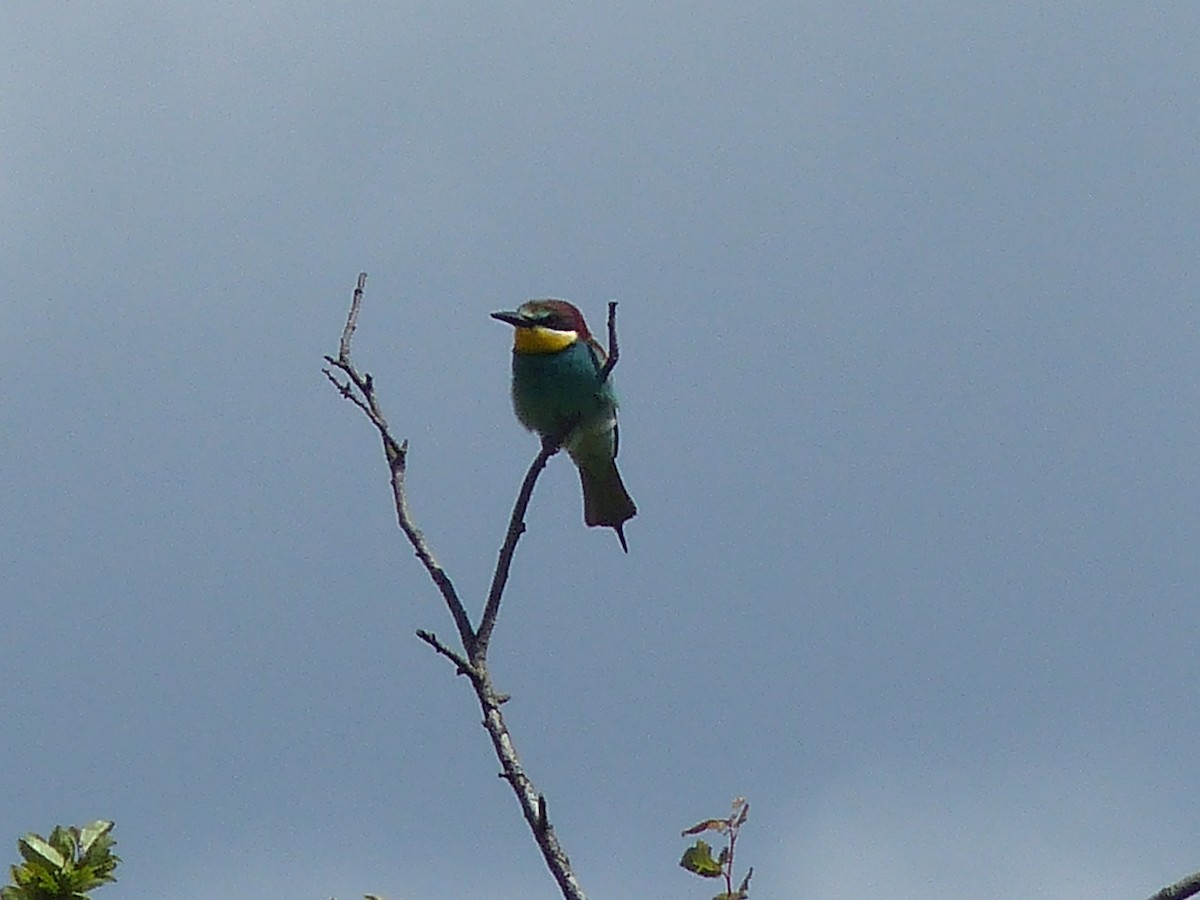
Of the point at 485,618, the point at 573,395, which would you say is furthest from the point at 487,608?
the point at 573,395

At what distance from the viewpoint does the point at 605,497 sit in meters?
9.00

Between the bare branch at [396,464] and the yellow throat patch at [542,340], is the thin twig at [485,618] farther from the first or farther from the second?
the yellow throat patch at [542,340]

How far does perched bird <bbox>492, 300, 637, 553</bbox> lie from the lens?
27.0 feet

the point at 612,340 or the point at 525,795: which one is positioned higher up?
the point at 612,340

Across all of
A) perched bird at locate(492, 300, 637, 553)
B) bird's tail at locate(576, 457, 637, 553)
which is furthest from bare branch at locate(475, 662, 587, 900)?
bird's tail at locate(576, 457, 637, 553)

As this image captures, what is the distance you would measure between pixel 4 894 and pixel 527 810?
972 millimetres

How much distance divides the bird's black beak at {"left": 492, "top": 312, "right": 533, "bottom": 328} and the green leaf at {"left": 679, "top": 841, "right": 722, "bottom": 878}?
5288 millimetres

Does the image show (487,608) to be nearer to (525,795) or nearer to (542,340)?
(525,795)

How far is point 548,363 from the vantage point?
8352mm

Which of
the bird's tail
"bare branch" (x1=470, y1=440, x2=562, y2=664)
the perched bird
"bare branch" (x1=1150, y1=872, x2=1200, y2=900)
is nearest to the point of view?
"bare branch" (x1=1150, y1=872, x2=1200, y2=900)

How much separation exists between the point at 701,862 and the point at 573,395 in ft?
15.8

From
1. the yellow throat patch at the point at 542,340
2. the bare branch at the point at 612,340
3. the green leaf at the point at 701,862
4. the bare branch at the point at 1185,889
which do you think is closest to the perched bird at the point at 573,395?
the yellow throat patch at the point at 542,340

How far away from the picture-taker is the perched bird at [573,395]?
822 cm

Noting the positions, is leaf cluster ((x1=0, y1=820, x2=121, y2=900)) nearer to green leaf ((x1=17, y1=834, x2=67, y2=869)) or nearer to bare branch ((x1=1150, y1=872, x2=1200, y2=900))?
green leaf ((x1=17, y1=834, x2=67, y2=869))
